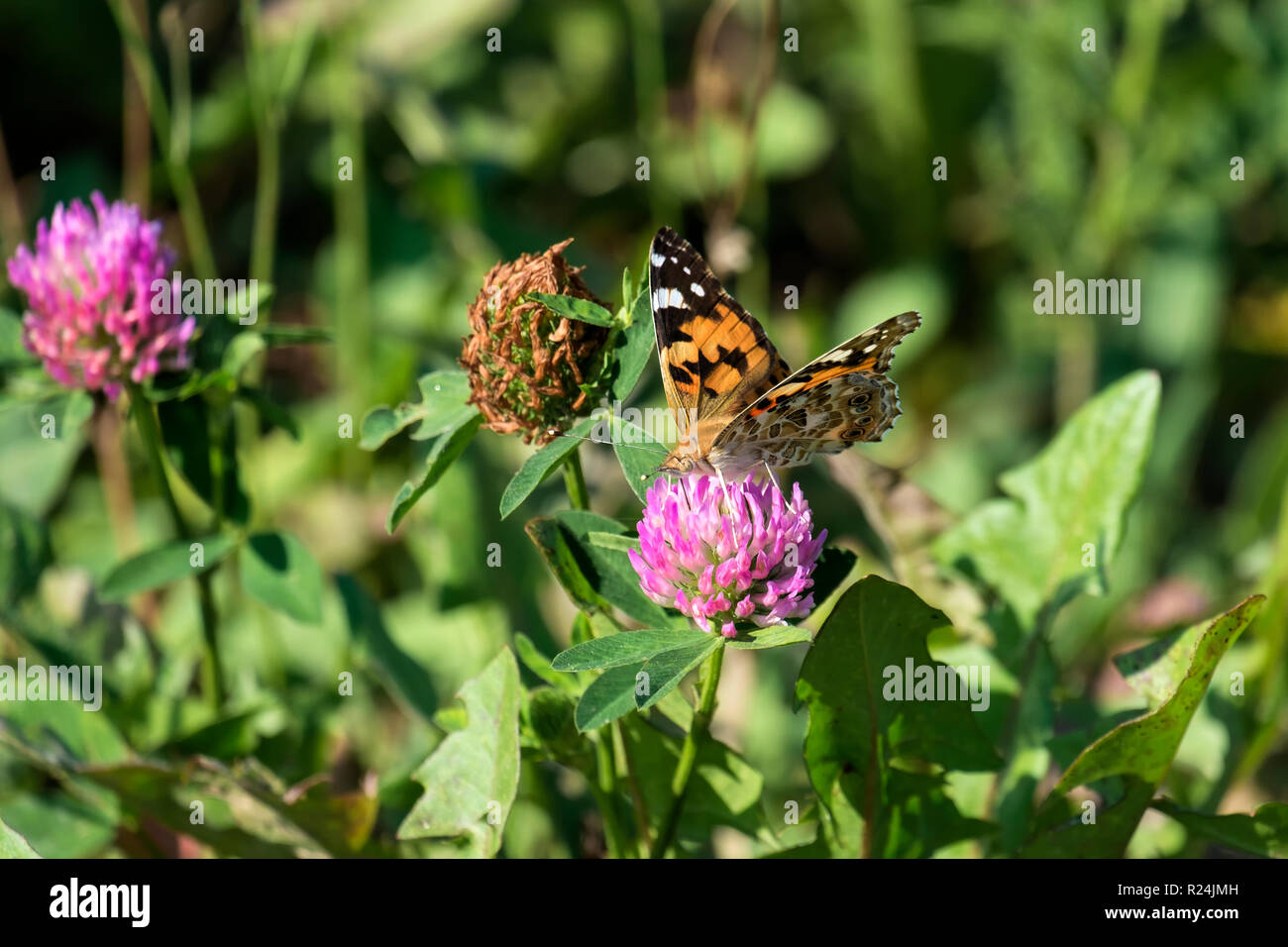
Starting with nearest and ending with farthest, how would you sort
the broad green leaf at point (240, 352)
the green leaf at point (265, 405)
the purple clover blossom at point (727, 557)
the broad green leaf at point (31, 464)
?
1. the purple clover blossom at point (727, 557)
2. the broad green leaf at point (240, 352)
3. the green leaf at point (265, 405)
4. the broad green leaf at point (31, 464)

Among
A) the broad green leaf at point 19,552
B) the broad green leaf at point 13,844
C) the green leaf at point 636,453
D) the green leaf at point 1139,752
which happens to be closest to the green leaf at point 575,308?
the green leaf at point 636,453

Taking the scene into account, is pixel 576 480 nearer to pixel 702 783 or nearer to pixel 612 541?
pixel 612 541

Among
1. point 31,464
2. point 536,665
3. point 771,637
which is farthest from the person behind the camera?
point 31,464

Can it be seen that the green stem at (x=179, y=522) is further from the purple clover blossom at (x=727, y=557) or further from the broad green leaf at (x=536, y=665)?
the purple clover blossom at (x=727, y=557)

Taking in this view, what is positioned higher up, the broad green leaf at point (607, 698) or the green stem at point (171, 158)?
the green stem at point (171, 158)

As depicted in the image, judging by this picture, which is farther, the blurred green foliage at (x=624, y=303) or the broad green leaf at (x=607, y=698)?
the blurred green foliage at (x=624, y=303)

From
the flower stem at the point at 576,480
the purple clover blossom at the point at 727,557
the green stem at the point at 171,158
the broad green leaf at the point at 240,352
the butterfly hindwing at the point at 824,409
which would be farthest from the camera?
the green stem at the point at 171,158

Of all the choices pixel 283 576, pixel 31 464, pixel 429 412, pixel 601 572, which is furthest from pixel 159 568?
pixel 31 464
